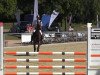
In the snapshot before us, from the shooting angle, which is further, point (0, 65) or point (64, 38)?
point (64, 38)

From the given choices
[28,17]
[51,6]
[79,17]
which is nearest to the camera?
[51,6]

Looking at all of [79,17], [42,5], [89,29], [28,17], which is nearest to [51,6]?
[42,5]

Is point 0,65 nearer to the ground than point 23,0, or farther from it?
nearer to the ground

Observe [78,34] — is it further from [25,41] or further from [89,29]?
[89,29]

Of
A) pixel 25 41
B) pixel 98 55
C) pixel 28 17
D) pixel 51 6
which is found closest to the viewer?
pixel 98 55

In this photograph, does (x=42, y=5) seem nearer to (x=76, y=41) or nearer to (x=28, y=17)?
(x=28, y=17)

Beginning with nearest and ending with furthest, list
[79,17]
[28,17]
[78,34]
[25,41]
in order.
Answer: [25,41]
[78,34]
[28,17]
[79,17]

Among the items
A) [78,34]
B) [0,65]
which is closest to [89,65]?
[0,65]

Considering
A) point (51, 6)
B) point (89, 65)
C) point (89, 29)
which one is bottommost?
point (89, 65)

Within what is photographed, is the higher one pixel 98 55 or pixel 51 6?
pixel 51 6

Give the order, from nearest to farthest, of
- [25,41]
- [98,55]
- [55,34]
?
[98,55] → [25,41] → [55,34]

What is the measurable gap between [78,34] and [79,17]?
40071 millimetres

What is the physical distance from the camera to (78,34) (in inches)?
1620

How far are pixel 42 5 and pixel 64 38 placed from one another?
51.6 feet
